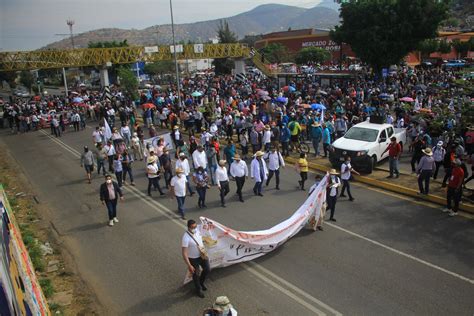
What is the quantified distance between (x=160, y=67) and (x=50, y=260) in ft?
237

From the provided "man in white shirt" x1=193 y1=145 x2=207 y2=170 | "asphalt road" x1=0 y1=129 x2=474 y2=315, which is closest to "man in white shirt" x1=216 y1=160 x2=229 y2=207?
"asphalt road" x1=0 y1=129 x2=474 y2=315

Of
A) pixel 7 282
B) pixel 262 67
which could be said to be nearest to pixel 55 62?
pixel 262 67

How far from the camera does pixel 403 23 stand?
35.3 metres

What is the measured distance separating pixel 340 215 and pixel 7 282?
29.9ft

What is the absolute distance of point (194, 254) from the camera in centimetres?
805

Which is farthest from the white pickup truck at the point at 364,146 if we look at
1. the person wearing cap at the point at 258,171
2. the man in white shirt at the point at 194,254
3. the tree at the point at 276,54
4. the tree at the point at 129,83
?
the tree at the point at 276,54

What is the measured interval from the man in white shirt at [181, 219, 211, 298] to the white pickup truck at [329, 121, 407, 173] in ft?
29.5

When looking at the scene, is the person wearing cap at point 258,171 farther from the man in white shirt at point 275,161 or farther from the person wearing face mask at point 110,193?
the person wearing face mask at point 110,193

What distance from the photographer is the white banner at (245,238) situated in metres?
8.56

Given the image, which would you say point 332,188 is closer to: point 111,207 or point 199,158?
point 199,158

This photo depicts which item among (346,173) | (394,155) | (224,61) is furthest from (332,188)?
(224,61)

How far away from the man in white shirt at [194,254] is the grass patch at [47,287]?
3.00m

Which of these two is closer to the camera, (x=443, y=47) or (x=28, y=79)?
(x=443, y=47)

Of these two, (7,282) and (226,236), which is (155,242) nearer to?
(226,236)
